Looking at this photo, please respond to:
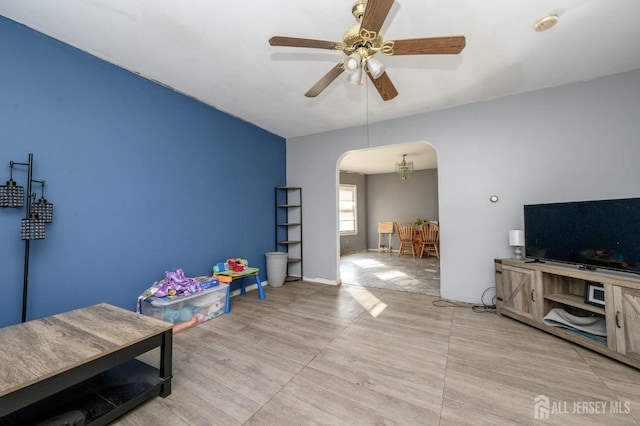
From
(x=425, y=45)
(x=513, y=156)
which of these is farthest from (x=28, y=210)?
(x=513, y=156)

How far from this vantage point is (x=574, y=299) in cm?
223

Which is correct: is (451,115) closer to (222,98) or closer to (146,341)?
(222,98)

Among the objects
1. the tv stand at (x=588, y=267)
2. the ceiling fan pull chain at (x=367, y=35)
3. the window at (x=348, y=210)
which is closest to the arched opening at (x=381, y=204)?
the window at (x=348, y=210)

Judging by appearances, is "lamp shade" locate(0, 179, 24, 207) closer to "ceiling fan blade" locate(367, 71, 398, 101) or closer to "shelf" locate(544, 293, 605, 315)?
"ceiling fan blade" locate(367, 71, 398, 101)

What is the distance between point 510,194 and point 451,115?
1268mm

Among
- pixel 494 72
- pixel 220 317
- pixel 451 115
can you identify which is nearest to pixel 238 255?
pixel 220 317

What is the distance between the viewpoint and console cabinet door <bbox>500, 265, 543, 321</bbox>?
2424mm

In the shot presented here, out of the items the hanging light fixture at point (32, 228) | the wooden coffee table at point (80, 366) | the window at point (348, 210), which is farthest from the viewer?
the window at point (348, 210)

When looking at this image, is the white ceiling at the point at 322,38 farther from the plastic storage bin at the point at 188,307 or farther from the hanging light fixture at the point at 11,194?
the plastic storage bin at the point at 188,307

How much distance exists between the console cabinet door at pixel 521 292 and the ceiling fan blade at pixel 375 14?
8.78ft

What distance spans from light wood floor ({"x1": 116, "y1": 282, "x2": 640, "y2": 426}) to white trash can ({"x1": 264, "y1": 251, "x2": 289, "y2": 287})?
118 cm

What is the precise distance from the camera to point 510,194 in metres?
3.00

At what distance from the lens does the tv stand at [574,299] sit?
1.81m

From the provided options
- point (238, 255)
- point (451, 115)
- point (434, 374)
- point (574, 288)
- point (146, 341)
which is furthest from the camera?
point (238, 255)
